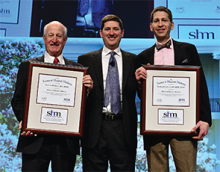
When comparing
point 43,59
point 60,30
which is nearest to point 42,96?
point 43,59

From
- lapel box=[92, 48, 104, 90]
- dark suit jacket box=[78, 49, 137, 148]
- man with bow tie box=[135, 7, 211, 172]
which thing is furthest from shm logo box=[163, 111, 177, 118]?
lapel box=[92, 48, 104, 90]

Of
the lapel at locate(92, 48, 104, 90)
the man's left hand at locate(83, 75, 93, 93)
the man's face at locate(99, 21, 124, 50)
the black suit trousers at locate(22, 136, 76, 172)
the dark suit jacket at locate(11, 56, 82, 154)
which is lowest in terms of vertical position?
the black suit trousers at locate(22, 136, 76, 172)

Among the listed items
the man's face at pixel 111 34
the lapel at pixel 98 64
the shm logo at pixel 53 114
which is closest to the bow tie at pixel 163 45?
the man's face at pixel 111 34

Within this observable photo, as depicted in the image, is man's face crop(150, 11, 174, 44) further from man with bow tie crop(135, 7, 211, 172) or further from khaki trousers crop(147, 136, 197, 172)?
khaki trousers crop(147, 136, 197, 172)

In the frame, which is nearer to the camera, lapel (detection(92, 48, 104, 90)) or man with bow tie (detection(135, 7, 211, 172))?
man with bow tie (detection(135, 7, 211, 172))

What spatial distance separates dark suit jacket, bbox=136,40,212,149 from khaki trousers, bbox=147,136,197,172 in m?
0.09

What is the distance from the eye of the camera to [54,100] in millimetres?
1949

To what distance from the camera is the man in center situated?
209cm

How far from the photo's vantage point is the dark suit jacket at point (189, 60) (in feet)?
6.62

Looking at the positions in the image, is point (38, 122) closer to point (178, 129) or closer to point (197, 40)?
point (178, 129)

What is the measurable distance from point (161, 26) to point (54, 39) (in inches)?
34.2

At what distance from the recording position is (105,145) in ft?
6.87

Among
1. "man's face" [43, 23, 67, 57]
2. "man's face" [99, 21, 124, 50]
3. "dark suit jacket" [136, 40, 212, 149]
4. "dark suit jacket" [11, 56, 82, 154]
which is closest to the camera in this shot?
"dark suit jacket" [11, 56, 82, 154]

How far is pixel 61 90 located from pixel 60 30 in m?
0.53
